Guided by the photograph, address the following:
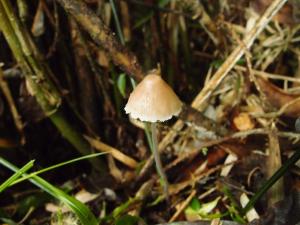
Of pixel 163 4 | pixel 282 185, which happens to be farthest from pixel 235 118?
pixel 163 4

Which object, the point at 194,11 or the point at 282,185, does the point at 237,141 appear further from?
the point at 194,11

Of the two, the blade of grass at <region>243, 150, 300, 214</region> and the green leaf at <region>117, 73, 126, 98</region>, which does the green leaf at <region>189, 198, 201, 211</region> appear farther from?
the green leaf at <region>117, 73, 126, 98</region>

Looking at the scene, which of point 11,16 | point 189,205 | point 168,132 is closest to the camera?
point 11,16

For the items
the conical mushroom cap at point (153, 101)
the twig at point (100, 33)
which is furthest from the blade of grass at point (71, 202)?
the twig at point (100, 33)

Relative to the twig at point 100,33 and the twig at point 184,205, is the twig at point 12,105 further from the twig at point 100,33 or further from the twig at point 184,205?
the twig at point 184,205

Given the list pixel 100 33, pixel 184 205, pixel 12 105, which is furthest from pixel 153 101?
pixel 12 105

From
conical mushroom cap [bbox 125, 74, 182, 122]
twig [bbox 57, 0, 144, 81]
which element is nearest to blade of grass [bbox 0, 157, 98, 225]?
conical mushroom cap [bbox 125, 74, 182, 122]

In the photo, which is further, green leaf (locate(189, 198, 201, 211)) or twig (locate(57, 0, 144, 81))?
green leaf (locate(189, 198, 201, 211))

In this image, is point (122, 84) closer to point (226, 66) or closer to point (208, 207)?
point (226, 66)
